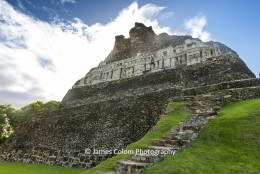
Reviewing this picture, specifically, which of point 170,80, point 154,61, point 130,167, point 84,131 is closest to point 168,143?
point 130,167

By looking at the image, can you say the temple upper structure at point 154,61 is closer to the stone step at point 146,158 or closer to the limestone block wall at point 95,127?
the limestone block wall at point 95,127

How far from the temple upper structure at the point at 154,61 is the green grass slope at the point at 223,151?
9136 mm

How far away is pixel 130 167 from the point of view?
5.83 m

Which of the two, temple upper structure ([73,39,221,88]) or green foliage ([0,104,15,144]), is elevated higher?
temple upper structure ([73,39,221,88])

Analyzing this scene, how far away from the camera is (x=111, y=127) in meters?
13.6

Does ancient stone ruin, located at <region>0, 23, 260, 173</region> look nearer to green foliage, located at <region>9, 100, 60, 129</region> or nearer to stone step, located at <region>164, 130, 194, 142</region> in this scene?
stone step, located at <region>164, 130, 194, 142</region>

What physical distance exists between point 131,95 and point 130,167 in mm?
10566

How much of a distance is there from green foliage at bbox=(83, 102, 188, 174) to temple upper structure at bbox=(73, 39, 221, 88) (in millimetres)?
6742

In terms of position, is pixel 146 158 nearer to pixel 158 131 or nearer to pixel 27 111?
pixel 158 131

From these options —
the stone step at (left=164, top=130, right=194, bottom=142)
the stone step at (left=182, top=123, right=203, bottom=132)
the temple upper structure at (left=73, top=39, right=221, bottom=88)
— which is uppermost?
the temple upper structure at (left=73, top=39, right=221, bottom=88)

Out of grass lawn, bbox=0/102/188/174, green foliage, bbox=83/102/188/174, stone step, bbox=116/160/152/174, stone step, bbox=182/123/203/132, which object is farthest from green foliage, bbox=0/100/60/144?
stone step, bbox=116/160/152/174

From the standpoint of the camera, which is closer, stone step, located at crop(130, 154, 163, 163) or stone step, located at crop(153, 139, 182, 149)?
stone step, located at crop(130, 154, 163, 163)

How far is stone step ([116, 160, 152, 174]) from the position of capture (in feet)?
18.8

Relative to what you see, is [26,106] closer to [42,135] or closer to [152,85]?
[42,135]
